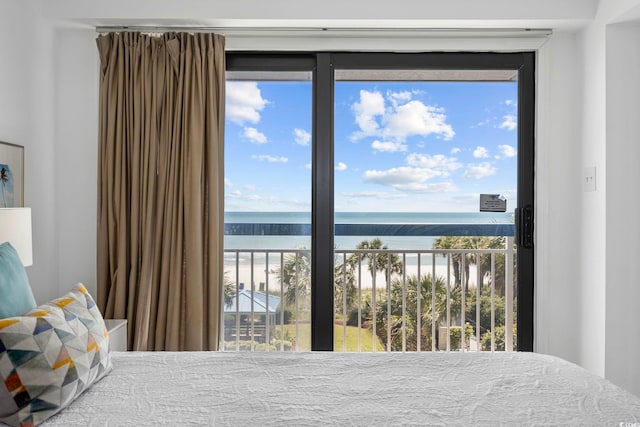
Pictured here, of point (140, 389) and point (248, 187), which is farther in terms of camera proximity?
point (248, 187)

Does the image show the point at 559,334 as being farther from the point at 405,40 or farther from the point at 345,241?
the point at 405,40

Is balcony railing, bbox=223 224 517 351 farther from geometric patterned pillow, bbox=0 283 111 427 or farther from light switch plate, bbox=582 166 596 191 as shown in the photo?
geometric patterned pillow, bbox=0 283 111 427

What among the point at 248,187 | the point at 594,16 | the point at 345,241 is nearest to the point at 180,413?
the point at 248,187

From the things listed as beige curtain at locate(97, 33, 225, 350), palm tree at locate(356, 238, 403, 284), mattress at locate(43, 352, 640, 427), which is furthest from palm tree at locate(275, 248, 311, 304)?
mattress at locate(43, 352, 640, 427)

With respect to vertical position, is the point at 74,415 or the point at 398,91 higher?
the point at 398,91

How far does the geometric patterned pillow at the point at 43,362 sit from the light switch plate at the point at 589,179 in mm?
2706

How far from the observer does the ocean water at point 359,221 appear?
11.1 ft

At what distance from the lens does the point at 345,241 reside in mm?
3723

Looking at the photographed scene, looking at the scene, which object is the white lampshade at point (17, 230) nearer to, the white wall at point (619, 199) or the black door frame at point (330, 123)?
the black door frame at point (330, 123)

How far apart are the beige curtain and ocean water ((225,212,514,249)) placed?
517mm

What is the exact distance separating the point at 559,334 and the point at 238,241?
2222mm

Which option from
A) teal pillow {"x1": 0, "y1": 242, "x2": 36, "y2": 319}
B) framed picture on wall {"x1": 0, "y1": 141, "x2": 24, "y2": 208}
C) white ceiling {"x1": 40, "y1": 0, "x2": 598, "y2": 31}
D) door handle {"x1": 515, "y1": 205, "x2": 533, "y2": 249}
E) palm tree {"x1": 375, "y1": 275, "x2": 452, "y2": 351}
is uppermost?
white ceiling {"x1": 40, "y1": 0, "x2": 598, "y2": 31}

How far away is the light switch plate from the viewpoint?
2.82m

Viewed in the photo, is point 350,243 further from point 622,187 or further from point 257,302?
point 622,187
